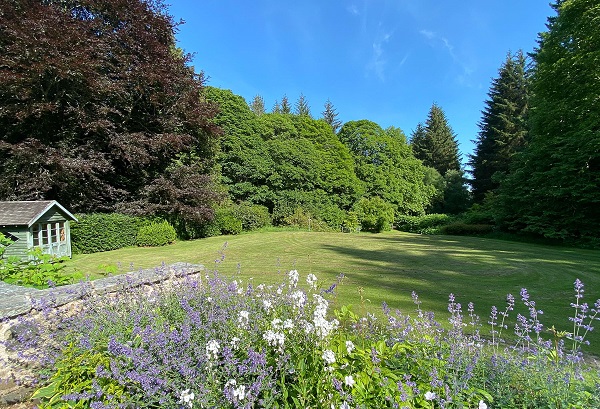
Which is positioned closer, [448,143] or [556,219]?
[556,219]

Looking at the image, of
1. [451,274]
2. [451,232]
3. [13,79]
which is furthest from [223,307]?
[451,232]

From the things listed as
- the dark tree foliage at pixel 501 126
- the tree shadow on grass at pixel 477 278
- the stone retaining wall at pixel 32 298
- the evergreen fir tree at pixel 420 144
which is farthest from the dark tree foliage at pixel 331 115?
the stone retaining wall at pixel 32 298

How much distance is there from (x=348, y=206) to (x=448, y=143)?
1916 cm

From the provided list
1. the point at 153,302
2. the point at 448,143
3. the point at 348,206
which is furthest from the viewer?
the point at 448,143

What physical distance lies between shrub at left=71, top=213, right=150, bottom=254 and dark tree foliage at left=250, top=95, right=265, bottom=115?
27.9m

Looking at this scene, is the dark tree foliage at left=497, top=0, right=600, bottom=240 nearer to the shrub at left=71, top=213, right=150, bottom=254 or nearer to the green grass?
the green grass

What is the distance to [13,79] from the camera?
33.4ft

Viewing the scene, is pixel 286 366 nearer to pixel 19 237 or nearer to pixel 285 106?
pixel 19 237

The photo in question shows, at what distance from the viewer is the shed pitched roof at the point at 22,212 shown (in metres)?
8.81

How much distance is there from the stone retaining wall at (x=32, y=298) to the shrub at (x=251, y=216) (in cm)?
1531

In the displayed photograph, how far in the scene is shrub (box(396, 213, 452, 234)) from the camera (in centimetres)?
2420

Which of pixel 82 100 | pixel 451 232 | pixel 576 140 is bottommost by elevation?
pixel 451 232

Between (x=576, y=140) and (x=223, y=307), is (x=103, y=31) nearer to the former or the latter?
(x=223, y=307)

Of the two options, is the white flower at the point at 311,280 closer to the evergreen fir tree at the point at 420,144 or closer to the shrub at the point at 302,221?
the shrub at the point at 302,221
